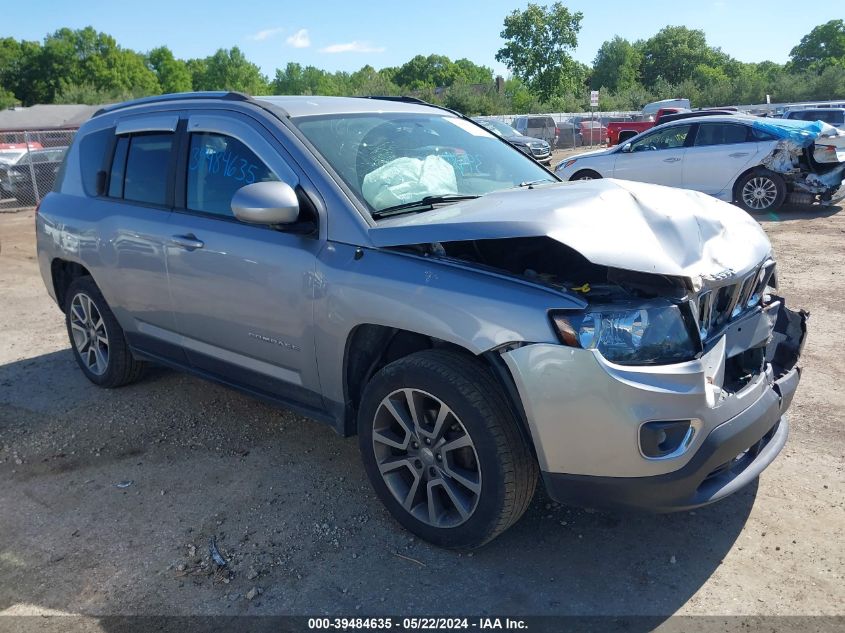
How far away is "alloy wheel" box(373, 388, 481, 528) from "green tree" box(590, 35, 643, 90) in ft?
290

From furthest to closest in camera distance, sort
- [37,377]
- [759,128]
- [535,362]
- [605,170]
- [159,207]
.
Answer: [605,170] < [759,128] < [37,377] < [159,207] < [535,362]

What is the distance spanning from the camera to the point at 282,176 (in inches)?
138

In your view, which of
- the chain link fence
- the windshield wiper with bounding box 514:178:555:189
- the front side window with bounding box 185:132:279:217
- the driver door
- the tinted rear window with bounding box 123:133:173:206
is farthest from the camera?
the chain link fence

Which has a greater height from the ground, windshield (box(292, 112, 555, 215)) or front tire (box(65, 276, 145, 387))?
windshield (box(292, 112, 555, 215))

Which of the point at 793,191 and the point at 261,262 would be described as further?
the point at 793,191

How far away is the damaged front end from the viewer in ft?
37.3

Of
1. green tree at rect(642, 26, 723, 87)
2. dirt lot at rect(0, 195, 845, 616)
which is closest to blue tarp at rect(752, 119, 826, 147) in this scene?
dirt lot at rect(0, 195, 845, 616)

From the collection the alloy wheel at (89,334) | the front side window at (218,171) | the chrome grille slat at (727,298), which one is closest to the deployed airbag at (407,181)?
the front side window at (218,171)

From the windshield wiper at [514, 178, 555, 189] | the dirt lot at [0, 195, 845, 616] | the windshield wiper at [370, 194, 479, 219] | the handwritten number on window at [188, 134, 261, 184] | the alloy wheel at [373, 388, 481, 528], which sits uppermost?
the handwritten number on window at [188, 134, 261, 184]

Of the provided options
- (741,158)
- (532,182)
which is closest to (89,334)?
(532,182)

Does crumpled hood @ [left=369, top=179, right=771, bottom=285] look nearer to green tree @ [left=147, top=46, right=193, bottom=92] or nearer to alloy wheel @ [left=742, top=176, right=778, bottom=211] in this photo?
alloy wheel @ [left=742, top=176, right=778, bottom=211]

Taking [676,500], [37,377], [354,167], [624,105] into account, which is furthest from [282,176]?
[624,105]

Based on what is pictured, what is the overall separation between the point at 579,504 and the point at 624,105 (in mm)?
62722

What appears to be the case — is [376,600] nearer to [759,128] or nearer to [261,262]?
[261,262]
